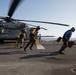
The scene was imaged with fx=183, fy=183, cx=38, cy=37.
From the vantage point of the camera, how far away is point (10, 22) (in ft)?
67.8

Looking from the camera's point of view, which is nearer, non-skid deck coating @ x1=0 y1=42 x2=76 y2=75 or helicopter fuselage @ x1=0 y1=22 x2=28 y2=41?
non-skid deck coating @ x1=0 y1=42 x2=76 y2=75

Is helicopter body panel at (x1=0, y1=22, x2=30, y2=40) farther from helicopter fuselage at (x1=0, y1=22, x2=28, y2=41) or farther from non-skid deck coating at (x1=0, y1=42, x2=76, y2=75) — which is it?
Result: non-skid deck coating at (x1=0, y1=42, x2=76, y2=75)

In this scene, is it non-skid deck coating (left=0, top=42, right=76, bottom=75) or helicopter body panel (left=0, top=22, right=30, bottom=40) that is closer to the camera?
non-skid deck coating (left=0, top=42, right=76, bottom=75)

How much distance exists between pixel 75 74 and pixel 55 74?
615 millimetres

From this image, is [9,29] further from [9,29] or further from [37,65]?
[37,65]

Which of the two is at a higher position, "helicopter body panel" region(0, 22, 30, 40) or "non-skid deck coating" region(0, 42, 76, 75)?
"non-skid deck coating" region(0, 42, 76, 75)

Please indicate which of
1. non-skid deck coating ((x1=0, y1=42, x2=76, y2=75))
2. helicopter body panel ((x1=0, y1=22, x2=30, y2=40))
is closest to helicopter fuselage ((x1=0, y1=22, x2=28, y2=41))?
helicopter body panel ((x1=0, y1=22, x2=30, y2=40))

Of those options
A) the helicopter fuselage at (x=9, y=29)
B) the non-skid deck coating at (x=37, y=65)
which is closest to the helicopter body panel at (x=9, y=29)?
the helicopter fuselage at (x=9, y=29)

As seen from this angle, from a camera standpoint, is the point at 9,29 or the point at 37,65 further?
the point at 9,29

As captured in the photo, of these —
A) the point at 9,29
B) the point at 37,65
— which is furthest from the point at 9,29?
the point at 37,65

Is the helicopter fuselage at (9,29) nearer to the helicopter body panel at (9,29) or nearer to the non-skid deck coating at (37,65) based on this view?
the helicopter body panel at (9,29)

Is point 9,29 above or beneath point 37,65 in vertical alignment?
beneath

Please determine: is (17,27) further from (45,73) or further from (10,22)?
(45,73)

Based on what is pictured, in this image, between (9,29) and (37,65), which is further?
(9,29)
